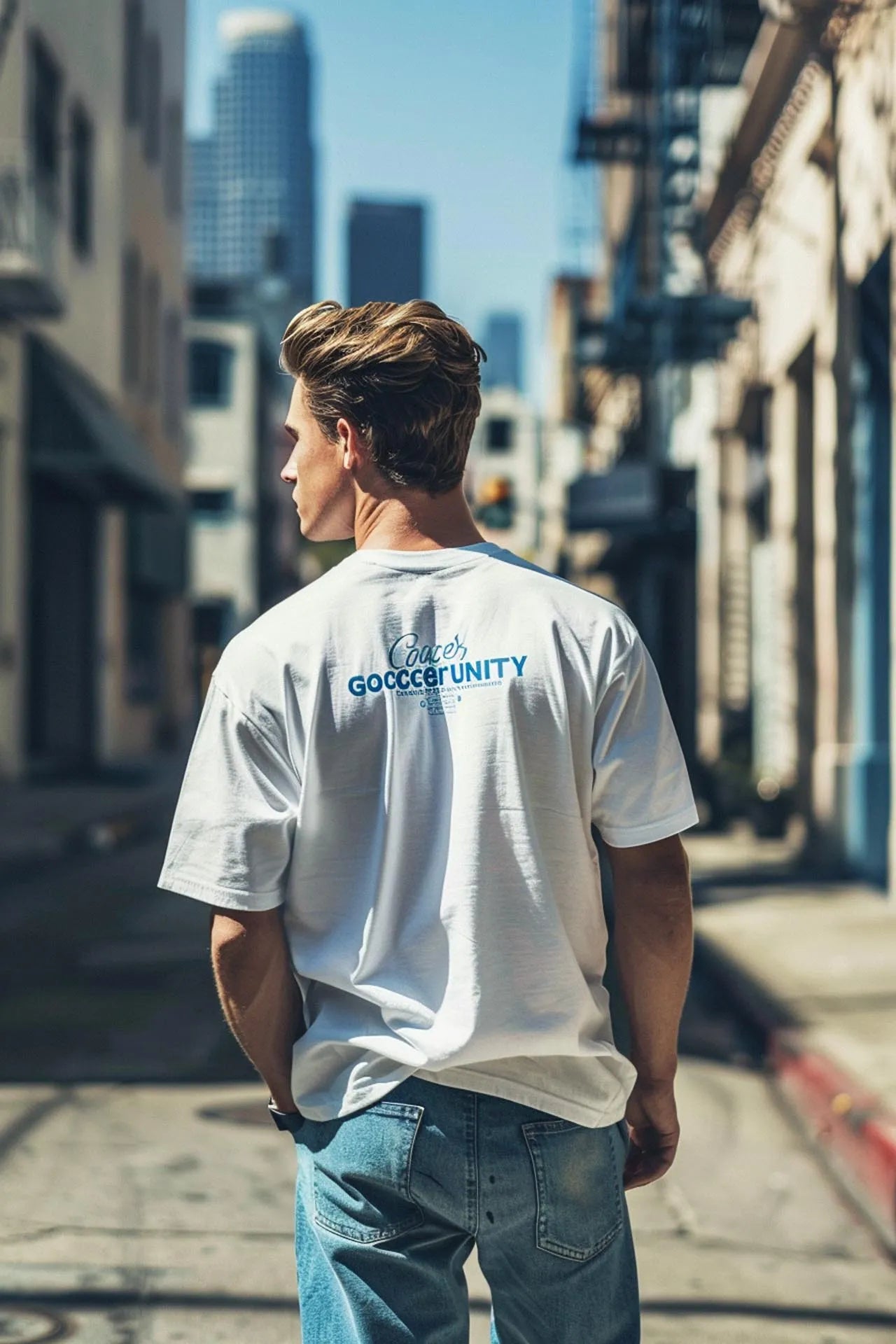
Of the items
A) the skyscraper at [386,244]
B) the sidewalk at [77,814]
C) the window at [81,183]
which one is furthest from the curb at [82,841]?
the skyscraper at [386,244]

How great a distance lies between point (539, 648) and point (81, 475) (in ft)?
63.9

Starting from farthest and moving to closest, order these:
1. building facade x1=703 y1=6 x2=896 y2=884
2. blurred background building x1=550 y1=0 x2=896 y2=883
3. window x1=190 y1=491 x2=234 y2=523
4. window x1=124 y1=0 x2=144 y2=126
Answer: window x1=190 y1=491 x2=234 y2=523
window x1=124 y1=0 x2=144 y2=126
blurred background building x1=550 y1=0 x2=896 y2=883
building facade x1=703 y1=6 x2=896 y2=884

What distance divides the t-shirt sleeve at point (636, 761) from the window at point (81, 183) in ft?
68.9

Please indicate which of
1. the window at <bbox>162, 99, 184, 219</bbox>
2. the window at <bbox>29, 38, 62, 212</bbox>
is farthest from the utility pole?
the window at <bbox>162, 99, 184, 219</bbox>

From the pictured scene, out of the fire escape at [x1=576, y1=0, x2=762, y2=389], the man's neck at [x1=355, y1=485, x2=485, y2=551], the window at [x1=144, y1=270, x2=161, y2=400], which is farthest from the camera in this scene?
the window at [x1=144, y1=270, x2=161, y2=400]

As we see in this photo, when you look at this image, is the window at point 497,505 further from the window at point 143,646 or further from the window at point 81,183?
the window at point 143,646

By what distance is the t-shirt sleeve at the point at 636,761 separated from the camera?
6.27 feet

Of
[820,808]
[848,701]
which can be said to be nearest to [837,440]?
[848,701]

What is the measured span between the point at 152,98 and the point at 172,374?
5.31 m

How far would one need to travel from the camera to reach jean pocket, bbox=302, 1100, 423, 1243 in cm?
188

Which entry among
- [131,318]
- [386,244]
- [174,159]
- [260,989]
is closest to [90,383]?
[131,318]

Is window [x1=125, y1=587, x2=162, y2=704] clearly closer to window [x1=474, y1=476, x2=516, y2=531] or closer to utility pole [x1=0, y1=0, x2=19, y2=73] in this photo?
utility pole [x1=0, y1=0, x2=19, y2=73]

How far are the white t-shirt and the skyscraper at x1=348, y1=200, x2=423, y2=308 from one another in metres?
81.4

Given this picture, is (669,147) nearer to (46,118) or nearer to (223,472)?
(46,118)
